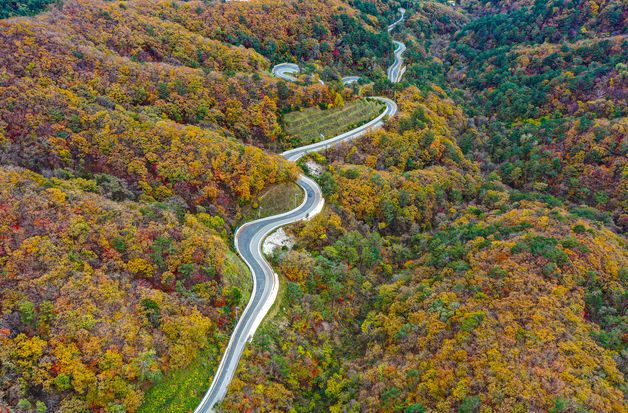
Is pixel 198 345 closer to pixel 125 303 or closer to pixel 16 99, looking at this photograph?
pixel 125 303

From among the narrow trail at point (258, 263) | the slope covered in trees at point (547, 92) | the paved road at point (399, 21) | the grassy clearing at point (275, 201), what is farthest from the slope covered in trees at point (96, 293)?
the paved road at point (399, 21)

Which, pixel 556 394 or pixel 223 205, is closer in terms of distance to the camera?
pixel 556 394

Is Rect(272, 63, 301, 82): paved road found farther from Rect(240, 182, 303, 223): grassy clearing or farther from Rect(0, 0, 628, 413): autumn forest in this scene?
Rect(240, 182, 303, 223): grassy clearing

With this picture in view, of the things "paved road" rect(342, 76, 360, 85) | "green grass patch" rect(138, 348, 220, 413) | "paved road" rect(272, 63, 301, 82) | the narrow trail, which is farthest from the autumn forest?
"paved road" rect(342, 76, 360, 85)

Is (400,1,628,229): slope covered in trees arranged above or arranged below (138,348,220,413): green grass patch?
above

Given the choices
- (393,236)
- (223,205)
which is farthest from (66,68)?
(393,236)

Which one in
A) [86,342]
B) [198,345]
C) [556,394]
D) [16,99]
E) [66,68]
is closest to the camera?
[86,342]
